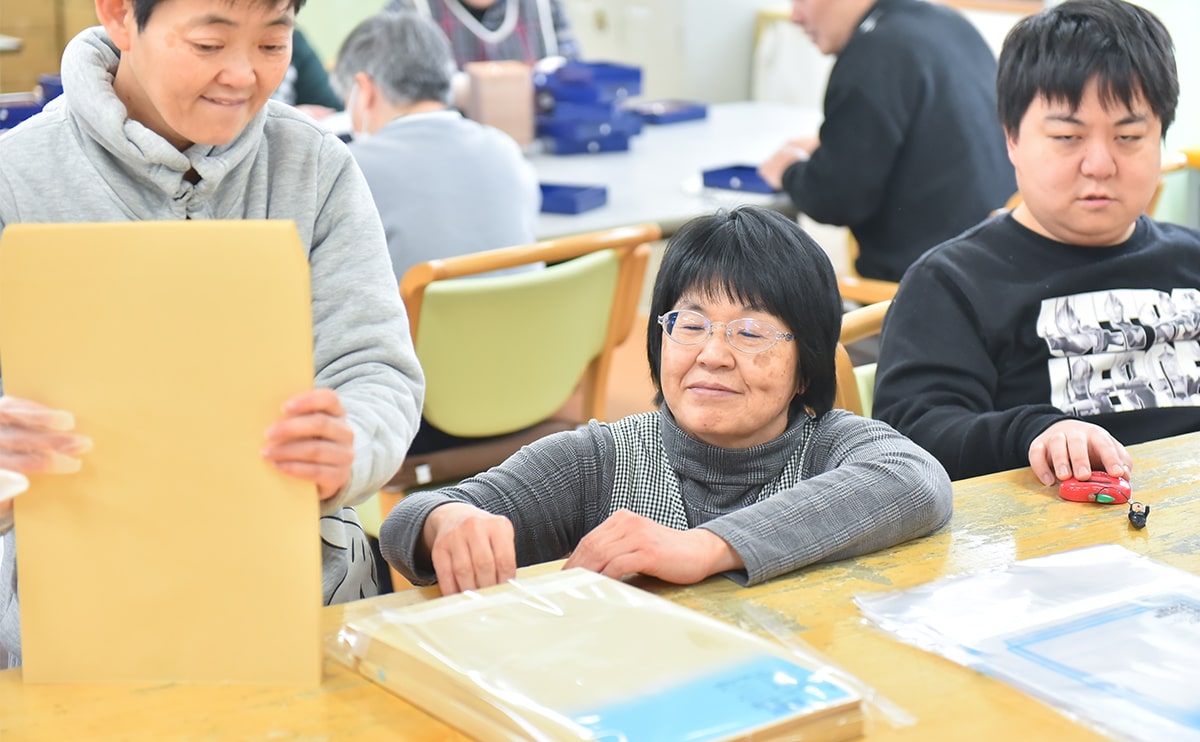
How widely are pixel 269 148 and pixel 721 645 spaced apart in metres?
0.66

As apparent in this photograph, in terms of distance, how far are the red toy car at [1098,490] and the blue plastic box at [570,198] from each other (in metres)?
1.81

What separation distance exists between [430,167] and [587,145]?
1.23 m

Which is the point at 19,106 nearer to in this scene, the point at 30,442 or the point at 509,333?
the point at 509,333

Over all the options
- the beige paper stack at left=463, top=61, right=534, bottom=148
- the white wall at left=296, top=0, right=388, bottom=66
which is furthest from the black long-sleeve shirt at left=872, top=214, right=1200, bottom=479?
the white wall at left=296, top=0, right=388, bottom=66

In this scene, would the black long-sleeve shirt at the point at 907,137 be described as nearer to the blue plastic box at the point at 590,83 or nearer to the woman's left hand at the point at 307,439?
the blue plastic box at the point at 590,83

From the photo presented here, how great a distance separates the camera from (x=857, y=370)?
6.01ft

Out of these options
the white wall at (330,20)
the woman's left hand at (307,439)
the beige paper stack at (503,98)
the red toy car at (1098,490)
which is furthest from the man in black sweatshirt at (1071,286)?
the white wall at (330,20)

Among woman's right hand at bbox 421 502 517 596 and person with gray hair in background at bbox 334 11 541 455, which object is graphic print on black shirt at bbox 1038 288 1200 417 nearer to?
woman's right hand at bbox 421 502 517 596

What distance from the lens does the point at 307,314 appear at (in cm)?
92

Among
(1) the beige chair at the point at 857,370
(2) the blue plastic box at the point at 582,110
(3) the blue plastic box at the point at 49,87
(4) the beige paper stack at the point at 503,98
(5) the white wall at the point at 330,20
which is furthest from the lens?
(5) the white wall at the point at 330,20

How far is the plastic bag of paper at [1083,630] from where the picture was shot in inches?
36.9

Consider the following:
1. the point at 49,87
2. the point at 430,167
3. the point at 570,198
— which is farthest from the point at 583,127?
the point at 49,87

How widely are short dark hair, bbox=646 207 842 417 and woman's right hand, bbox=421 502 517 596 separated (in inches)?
14.4

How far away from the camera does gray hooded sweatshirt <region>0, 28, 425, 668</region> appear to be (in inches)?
46.6
